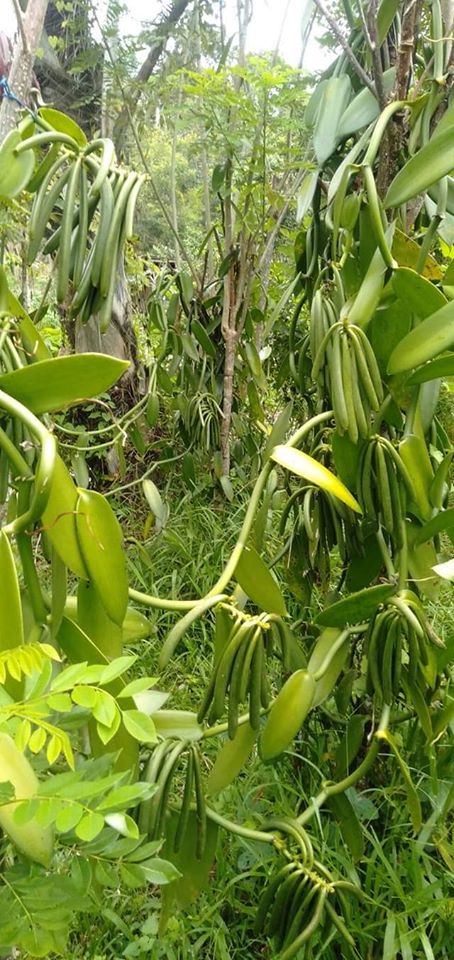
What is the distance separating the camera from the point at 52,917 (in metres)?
0.41

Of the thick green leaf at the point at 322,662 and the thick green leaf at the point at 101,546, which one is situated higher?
the thick green leaf at the point at 101,546

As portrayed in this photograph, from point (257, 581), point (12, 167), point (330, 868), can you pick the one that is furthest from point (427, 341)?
point (330, 868)

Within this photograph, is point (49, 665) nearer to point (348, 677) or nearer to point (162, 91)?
point (348, 677)

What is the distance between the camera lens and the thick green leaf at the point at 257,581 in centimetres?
59

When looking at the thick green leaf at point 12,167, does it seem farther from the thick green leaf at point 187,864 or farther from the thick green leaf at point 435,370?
the thick green leaf at point 187,864

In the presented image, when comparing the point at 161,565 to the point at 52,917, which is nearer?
the point at 52,917

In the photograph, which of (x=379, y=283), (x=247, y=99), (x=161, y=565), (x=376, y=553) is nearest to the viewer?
(x=379, y=283)

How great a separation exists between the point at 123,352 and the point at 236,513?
2.24ft

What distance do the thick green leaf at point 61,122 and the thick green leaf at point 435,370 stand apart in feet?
1.19

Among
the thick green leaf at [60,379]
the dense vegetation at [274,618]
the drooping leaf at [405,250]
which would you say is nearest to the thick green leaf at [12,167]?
the dense vegetation at [274,618]

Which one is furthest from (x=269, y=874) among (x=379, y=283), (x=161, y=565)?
(x=161, y=565)

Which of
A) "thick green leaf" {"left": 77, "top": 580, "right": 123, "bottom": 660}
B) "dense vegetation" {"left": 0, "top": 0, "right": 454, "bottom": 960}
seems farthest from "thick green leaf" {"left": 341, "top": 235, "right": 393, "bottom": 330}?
"thick green leaf" {"left": 77, "top": 580, "right": 123, "bottom": 660}

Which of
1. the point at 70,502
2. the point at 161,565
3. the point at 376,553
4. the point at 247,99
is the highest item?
the point at 247,99

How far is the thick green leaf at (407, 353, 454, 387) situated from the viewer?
55cm
